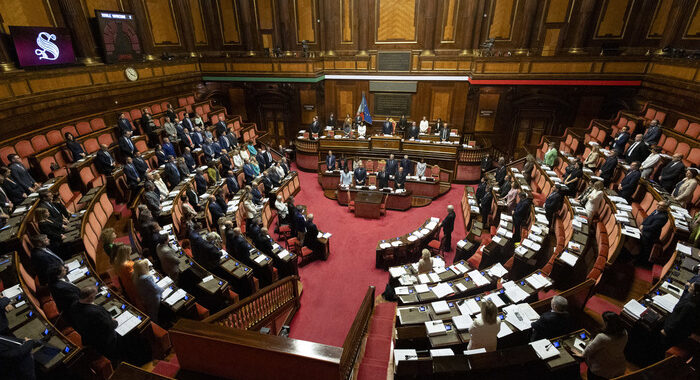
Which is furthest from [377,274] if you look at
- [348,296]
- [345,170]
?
[345,170]

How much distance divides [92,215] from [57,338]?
348 centimetres

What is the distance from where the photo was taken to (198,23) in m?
14.4

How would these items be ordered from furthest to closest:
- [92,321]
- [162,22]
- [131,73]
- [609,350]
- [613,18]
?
[162,22]
[613,18]
[131,73]
[92,321]
[609,350]

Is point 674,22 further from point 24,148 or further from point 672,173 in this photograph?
point 24,148

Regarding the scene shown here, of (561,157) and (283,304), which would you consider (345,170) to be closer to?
(283,304)

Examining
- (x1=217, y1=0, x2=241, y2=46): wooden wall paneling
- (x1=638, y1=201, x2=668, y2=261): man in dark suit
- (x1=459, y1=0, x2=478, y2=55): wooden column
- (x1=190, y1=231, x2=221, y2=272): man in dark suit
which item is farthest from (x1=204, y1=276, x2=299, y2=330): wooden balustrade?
(x1=217, y1=0, x2=241, y2=46): wooden wall paneling

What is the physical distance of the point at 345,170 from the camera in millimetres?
10805

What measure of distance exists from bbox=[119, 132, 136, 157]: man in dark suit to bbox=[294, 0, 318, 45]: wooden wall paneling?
346 inches

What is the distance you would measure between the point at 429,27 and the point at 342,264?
34.4 feet

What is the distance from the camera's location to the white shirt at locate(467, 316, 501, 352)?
3.39 meters

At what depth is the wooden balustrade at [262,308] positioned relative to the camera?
4078 mm

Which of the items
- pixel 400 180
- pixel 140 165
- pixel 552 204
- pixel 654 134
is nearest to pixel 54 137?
pixel 140 165

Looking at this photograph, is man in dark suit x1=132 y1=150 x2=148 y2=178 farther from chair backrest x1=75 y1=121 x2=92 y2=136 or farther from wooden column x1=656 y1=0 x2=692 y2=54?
wooden column x1=656 y1=0 x2=692 y2=54

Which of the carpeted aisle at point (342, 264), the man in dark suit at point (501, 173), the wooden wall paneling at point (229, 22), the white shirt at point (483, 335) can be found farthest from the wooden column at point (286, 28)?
the white shirt at point (483, 335)
